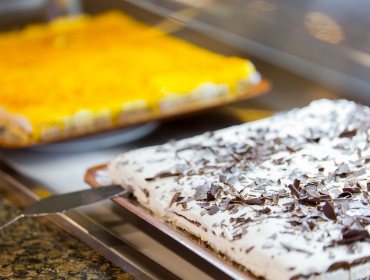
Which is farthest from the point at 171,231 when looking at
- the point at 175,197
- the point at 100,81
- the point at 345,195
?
the point at 100,81

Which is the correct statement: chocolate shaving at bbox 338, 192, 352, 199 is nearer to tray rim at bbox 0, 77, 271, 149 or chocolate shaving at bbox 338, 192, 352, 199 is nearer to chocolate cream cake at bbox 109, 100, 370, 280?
chocolate cream cake at bbox 109, 100, 370, 280

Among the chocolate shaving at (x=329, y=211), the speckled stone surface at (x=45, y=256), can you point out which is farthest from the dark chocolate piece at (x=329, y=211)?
the speckled stone surface at (x=45, y=256)

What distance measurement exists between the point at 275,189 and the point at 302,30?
0.46 metres

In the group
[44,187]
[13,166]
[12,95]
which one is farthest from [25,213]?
[12,95]

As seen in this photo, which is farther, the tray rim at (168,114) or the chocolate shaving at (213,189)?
the tray rim at (168,114)

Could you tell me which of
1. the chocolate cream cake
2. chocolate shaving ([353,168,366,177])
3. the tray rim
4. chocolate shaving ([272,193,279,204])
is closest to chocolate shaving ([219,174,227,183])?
the chocolate cream cake

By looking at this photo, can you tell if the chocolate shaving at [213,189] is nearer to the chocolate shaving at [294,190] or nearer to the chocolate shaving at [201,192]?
the chocolate shaving at [201,192]

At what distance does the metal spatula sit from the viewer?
3.43 feet

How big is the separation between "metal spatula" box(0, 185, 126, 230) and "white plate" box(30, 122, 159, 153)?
0.37 meters

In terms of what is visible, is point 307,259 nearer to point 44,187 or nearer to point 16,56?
point 44,187

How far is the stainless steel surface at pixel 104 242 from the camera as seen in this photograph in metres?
0.91

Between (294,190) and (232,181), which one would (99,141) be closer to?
(232,181)

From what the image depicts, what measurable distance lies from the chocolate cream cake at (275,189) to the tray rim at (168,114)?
0.29 metres

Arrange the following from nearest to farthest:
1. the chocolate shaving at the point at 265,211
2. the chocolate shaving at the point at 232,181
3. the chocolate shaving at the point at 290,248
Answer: the chocolate shaving at the point at 290,248 → the chocolate shaving at the point at 265,211 → the chocolate shaving at the point at 232,181
